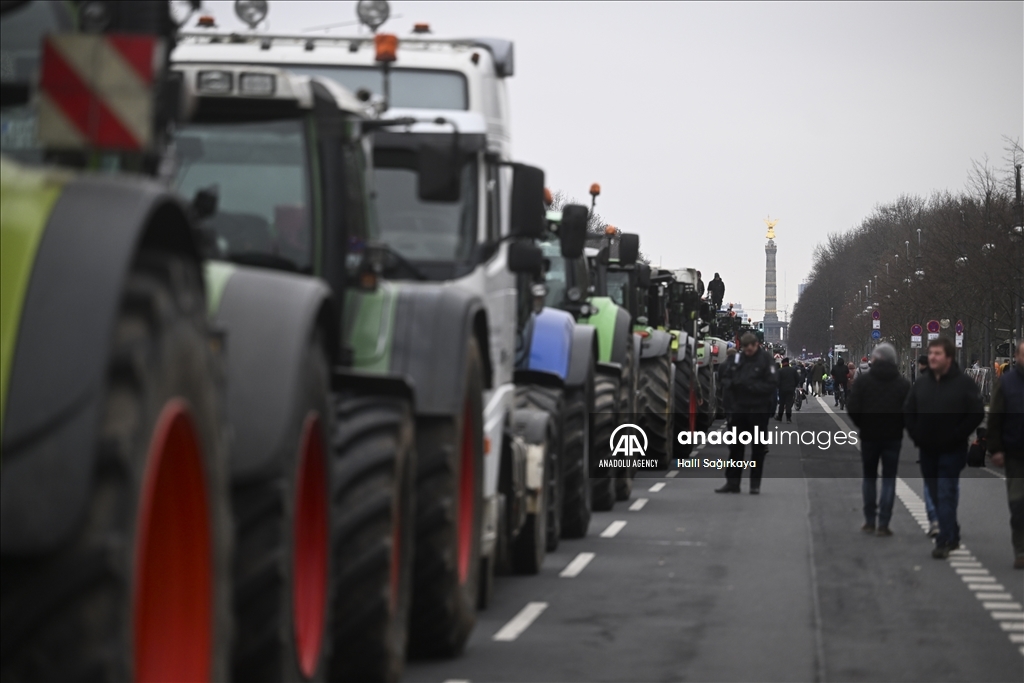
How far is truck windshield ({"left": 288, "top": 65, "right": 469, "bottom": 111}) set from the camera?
10648 mm

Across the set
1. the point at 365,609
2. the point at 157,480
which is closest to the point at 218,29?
the point at 365,609

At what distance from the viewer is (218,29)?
11.6 metres

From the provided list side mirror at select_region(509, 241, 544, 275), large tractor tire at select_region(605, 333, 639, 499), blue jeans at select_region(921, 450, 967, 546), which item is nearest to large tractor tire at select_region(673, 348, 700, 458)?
large tractor tire at select_region(605, 333, 639, 499)

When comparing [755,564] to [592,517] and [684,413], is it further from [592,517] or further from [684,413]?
[684,413]

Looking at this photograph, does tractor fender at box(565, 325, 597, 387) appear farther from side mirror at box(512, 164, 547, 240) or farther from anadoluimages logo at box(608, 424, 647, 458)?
side mirror at box(512, 164, 547, 240)

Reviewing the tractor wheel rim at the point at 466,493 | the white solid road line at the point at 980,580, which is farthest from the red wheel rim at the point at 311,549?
the white solid road line at the point at 980,580

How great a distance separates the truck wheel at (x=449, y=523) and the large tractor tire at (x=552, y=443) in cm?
422

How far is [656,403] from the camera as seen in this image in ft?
80.2

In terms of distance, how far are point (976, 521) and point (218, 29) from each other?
10.5m

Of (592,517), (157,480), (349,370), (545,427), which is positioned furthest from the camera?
(592,517)

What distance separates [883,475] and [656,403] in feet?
25.2

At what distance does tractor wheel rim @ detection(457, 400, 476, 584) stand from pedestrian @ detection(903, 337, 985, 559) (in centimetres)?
669

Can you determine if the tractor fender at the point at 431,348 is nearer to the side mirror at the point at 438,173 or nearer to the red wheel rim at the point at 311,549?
the side mirror at the point at 438,173

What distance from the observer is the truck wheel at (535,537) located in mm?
12875
